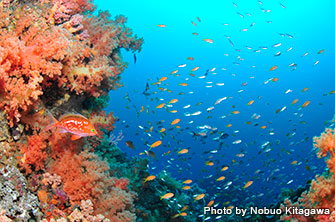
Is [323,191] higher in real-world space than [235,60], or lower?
lower

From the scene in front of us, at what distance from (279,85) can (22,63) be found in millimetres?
112177

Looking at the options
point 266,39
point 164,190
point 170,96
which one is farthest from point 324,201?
point 266,39

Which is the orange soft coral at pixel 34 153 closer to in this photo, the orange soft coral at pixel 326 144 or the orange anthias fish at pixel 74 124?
the orange anthias fish at pixel 74 124

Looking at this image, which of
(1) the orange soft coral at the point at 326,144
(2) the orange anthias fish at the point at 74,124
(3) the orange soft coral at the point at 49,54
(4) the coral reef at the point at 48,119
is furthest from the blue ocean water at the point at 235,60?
(2) the orange anthias fish at the point at 74,124

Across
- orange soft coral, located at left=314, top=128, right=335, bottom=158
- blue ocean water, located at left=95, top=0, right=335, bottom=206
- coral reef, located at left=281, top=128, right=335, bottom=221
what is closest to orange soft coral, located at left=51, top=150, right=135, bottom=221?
coral reef, located at left=281, top=128, right=335, bottom=221

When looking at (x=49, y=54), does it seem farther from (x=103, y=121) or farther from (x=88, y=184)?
(x=88, y=184)

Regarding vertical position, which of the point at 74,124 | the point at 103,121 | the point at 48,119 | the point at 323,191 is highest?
the point at 103,121

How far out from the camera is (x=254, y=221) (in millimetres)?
8617

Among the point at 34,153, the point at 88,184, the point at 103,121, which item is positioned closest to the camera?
the point at 34,153

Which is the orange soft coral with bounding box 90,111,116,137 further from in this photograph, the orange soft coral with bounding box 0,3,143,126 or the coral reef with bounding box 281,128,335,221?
the coral reef with bounding box 281,128,335,221

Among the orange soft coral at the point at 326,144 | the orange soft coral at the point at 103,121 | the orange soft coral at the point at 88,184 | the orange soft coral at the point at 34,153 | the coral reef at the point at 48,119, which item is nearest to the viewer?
the coral reef at the point at 48,119

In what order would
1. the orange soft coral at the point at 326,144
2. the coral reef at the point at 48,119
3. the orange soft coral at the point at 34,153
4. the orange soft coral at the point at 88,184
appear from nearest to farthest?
the coral reef at the point at 48,119
the orange soft coral at the point at 34,153
the orange soft coral at the point at 88,184
the orange soft coral at the point at 326,144

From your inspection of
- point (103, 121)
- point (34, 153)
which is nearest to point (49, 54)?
point (34, 153)

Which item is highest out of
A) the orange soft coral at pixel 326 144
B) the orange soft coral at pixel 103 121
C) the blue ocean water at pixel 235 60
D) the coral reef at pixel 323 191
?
the blue ocean water at pixel 235 60
